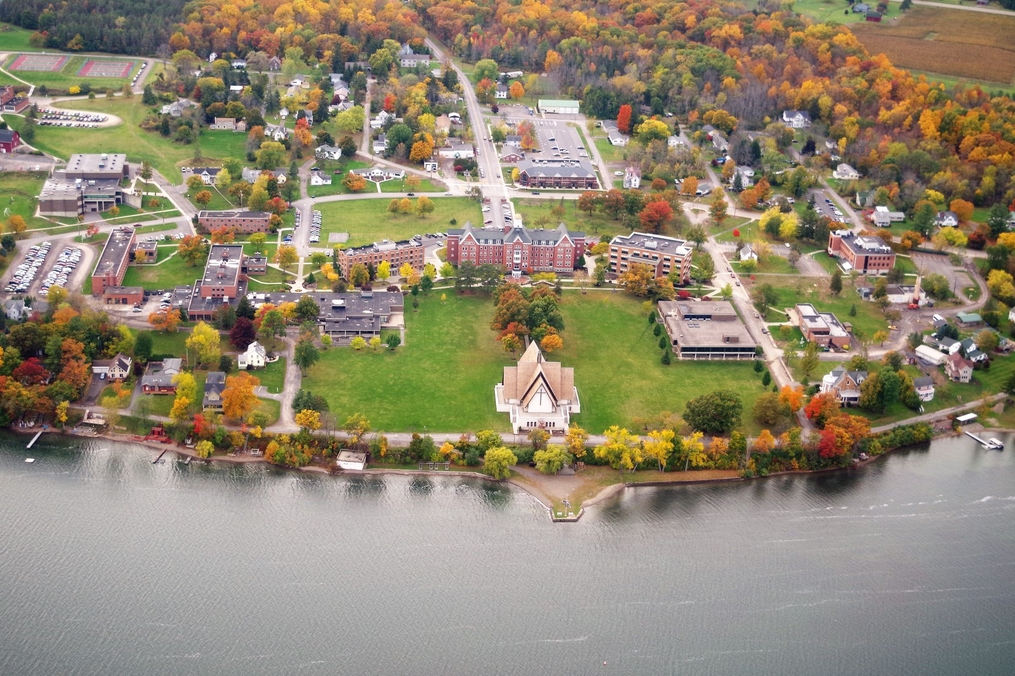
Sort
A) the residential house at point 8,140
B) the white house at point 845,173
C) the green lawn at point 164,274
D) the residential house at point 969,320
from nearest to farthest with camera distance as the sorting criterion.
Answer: the residential house at point 969,320
the green lawn at point 164,274
the residential house at point 8,140
the white house at point 845,173

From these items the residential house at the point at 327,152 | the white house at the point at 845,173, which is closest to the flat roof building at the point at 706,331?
the white house at the point at 845,173

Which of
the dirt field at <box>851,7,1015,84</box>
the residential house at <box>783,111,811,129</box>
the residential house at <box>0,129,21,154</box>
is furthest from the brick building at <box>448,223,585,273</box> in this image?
the dirt field at <box>851,7,1015,84</box>

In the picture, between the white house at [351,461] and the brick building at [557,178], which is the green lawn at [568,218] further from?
the white house at [351,461]

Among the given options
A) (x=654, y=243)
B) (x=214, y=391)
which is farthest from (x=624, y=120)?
(x=214, y=391)

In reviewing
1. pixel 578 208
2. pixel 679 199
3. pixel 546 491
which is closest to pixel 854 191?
pixel 679 199

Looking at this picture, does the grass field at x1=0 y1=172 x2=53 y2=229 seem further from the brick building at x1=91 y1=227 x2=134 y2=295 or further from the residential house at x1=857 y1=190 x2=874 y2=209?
the residential house at x1=857 y1=190 x2=874 y2=209
